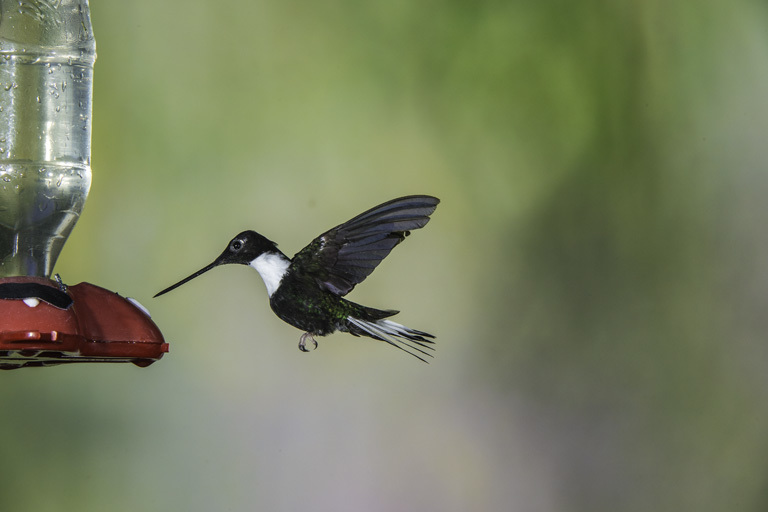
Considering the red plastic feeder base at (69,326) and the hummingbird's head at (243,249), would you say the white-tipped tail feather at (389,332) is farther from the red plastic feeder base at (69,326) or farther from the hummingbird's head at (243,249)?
the red plastic feeder base at (69,326)

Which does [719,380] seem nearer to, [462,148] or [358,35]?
[462,148]

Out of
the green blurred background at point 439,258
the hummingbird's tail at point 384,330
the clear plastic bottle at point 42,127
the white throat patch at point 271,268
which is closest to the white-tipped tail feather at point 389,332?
the hummingbird's tail at point 384,330

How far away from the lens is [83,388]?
3549 mm

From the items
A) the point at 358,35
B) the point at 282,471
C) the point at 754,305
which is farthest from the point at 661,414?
the point at 358,35

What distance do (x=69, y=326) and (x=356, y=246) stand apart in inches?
28.8

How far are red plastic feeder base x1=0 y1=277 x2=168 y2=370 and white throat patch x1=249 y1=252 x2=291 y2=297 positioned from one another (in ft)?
1.40

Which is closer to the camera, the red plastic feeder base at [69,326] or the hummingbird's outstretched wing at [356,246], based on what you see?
the red plastic feeder base at [69,326]

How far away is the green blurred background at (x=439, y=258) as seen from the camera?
11.9 feet

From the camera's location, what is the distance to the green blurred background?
11.9 feet

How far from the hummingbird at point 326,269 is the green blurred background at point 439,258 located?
65.9 inches

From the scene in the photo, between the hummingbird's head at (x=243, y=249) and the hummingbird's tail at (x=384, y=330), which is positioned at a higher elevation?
the hummingbird's head at (x=243, y=249)

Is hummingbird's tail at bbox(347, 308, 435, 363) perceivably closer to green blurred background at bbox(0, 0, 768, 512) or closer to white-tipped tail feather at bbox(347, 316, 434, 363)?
white-tipped tail feather at bbox(347, 316, 434, 363)

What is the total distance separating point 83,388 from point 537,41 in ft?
8.50

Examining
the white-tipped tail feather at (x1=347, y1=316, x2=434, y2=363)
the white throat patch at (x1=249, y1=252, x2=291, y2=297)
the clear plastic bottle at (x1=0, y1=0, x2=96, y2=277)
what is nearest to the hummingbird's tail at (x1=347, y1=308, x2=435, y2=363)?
the white-tipped tail feather at (x1=347, y1=316, x2=434, y2=363)
